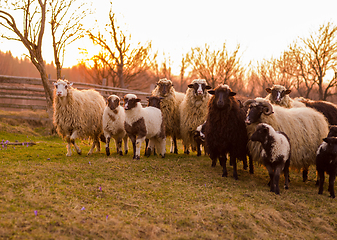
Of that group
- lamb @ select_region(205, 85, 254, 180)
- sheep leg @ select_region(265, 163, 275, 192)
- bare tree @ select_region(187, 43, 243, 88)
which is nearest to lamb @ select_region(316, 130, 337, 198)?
sheep leg @ select_region(265, 163, 275, 192)

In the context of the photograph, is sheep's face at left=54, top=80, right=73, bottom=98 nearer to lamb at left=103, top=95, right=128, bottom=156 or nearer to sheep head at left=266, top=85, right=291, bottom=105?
lamb at left=103, top=95, right=128, bottom=156

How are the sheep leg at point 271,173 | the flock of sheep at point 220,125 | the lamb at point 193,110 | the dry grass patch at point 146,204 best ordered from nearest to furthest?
the dry grass patch at point 146,204 < the sheep leg at point 271,173 < the flock of sheep at point 220,125 < the lamb at point 193,110

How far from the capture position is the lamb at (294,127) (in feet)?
21.7

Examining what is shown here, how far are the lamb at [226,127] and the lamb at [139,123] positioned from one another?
2008 millimetres

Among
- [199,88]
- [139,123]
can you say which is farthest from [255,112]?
[139,123]

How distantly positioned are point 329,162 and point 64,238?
5472 millimetres

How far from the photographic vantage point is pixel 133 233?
13.1 feet

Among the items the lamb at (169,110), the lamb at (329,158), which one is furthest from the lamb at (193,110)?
the lamb at (329,158)

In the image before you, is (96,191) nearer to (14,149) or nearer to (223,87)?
(223,87)

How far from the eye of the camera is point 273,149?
593 centimetres

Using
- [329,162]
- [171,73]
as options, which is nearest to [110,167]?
[329,162]

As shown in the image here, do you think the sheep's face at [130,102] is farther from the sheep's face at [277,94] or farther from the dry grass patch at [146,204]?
the sheep's face at [277,94]

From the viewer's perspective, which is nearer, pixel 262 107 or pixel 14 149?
pixel 262 107

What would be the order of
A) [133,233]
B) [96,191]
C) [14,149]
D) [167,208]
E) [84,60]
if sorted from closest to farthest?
1. [133,233]
2. [167,208]
3. [96,191]
4. [14,149]
5. [84,60]
